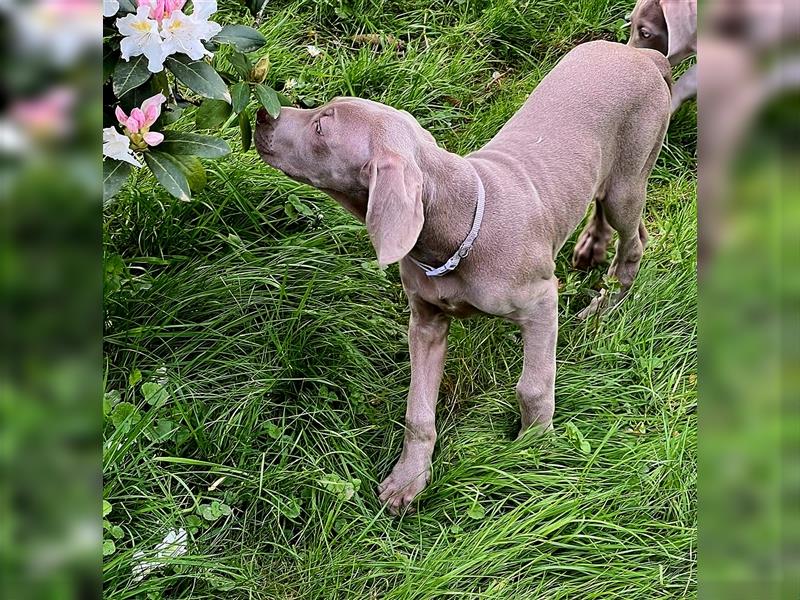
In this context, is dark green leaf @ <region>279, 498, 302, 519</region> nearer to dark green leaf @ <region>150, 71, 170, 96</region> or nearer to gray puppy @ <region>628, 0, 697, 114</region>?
dark green leaf @ <region>150, 71, 170, 96</region>

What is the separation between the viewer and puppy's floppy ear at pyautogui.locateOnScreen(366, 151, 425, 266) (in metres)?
2.55

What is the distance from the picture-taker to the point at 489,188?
301cm

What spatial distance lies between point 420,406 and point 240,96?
1.28m

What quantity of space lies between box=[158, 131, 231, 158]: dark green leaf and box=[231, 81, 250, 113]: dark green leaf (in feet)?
0.41

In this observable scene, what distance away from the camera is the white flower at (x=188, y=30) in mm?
2246

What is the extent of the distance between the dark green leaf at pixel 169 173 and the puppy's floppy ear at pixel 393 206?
1.84 ft

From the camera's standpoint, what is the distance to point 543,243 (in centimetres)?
311

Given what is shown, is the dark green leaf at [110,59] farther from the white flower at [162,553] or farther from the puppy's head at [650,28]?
the puppy's head at [650,28]

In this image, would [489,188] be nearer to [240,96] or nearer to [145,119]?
[240,96]

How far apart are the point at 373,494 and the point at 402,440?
0.90 ft
